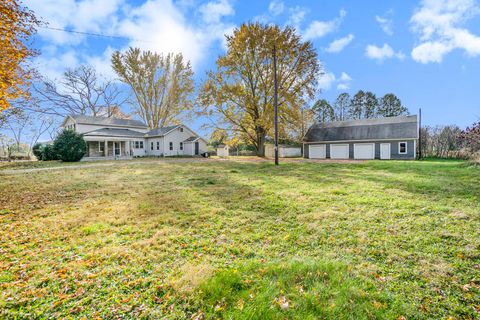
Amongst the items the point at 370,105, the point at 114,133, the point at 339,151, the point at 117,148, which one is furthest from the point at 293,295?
the point at 370,105

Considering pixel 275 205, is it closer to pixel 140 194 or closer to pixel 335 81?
pixel 140 194

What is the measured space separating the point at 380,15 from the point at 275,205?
1078cm

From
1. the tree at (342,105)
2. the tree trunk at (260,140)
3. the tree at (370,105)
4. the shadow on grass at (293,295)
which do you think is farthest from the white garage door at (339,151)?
the shadow on grass at (293,295)

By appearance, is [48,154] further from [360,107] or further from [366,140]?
[360,107]

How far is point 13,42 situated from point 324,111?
42.0 metres

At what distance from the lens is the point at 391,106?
1555 inches

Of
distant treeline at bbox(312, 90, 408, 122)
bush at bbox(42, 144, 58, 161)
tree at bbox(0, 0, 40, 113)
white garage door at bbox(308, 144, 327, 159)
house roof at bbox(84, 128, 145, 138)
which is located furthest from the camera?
distant treeline at bbox(312, 90, 408, 122)

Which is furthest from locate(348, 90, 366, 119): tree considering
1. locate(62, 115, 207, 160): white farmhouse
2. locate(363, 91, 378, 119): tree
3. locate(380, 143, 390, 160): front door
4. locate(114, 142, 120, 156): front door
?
locate(114, 142, 120, 156): front door

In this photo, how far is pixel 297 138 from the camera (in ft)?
107

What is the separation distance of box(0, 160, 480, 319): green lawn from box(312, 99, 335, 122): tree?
38.4 m

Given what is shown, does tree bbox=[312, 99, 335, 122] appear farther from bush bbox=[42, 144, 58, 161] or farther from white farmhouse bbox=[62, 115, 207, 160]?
bush bbox=[42, 144, 58, 161]

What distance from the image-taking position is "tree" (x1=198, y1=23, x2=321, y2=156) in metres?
21.7

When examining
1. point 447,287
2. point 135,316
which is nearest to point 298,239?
point 447,287

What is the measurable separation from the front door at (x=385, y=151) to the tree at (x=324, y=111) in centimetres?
1958
